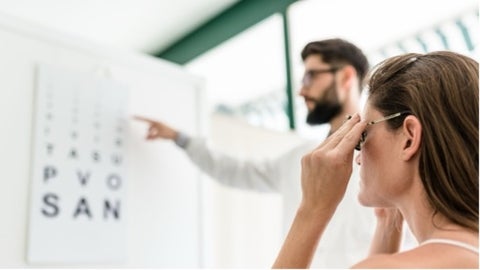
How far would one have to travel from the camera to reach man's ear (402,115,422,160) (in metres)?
0.74

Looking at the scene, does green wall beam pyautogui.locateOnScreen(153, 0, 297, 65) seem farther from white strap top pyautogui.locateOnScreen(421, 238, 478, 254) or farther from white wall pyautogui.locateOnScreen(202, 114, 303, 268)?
white strap top pyautogui.locateOnScreen(421, 238, 478, 254)

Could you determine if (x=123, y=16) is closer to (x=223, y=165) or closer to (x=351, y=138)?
(x=223, y=165)

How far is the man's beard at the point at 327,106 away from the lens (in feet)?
5.06

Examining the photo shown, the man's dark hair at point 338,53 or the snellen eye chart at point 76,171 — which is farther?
the man's dark hair at point 338,53

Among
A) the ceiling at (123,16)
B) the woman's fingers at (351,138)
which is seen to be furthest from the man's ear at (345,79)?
the ceiling at (123,16)

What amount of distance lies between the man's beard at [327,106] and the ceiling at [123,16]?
125 cm

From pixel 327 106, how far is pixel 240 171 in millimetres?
393

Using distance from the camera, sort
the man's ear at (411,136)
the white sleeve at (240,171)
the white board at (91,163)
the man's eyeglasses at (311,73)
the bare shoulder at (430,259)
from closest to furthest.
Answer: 1. the bare shoulder at (430,259)
2. the man's ear at (411,136)
3. the white board at (91,163)
4. the man's eyeglasses at (311,73)
5. the white sleeve at (240,171)

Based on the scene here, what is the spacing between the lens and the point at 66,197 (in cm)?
132

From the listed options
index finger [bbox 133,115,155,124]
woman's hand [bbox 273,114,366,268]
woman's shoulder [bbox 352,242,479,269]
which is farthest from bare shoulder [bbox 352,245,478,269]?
index finger [bbox 133,115,155,124]

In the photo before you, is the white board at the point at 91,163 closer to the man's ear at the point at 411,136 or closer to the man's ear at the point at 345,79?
the man's ear at the point at 345,79

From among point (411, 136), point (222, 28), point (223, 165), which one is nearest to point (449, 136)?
point (411, 136)

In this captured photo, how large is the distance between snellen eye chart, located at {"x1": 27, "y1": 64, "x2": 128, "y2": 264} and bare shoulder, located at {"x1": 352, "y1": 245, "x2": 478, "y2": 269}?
2.85ft

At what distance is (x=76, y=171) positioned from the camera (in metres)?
1.36
